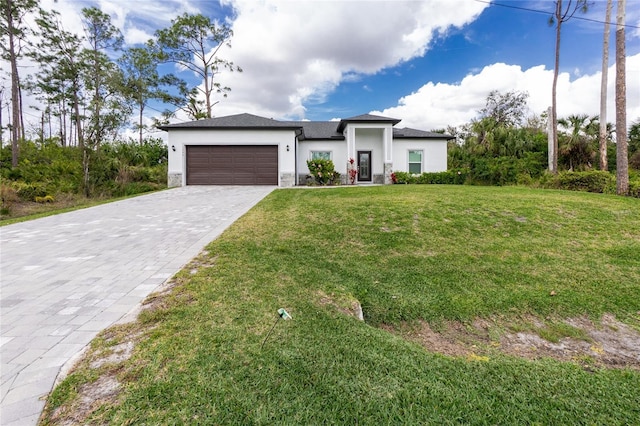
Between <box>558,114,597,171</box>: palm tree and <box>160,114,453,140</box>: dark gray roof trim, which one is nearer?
<box>160,114,453,140</box>: dark gray roof trim

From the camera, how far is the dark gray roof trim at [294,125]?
1491cm

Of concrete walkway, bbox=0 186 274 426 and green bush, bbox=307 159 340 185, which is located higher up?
green bush, bbox=307 159 340 185

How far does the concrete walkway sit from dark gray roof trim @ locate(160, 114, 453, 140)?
8317mm

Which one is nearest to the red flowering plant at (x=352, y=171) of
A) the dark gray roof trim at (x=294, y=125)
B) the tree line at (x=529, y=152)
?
the dark gray roof trim at (x=294, y=125)

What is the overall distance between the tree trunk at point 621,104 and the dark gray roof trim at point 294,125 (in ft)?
25.8

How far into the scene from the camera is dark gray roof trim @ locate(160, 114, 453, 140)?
14.9m

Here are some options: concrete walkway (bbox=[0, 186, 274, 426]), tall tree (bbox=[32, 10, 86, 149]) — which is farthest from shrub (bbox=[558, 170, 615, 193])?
tall tree (bbox=[32, 10, 86, 149])

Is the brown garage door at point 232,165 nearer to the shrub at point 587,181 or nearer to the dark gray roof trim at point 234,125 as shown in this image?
the dark gray roof trim at point 234,125

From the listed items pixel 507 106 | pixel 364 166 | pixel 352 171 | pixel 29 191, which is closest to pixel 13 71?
pixel 29 191

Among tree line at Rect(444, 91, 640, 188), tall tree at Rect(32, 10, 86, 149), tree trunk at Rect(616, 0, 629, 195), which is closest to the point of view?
tree trunk at Rect(616, 0, 629, 195)

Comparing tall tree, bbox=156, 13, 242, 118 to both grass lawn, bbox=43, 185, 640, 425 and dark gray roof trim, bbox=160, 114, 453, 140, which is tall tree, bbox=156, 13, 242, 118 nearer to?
dark gray roof trim, bbox=160, 114, 453, 140

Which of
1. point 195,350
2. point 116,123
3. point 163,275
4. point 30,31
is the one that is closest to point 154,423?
point 195,350

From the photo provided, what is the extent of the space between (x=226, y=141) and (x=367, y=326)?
1434cm

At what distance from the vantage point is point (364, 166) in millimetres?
17984
